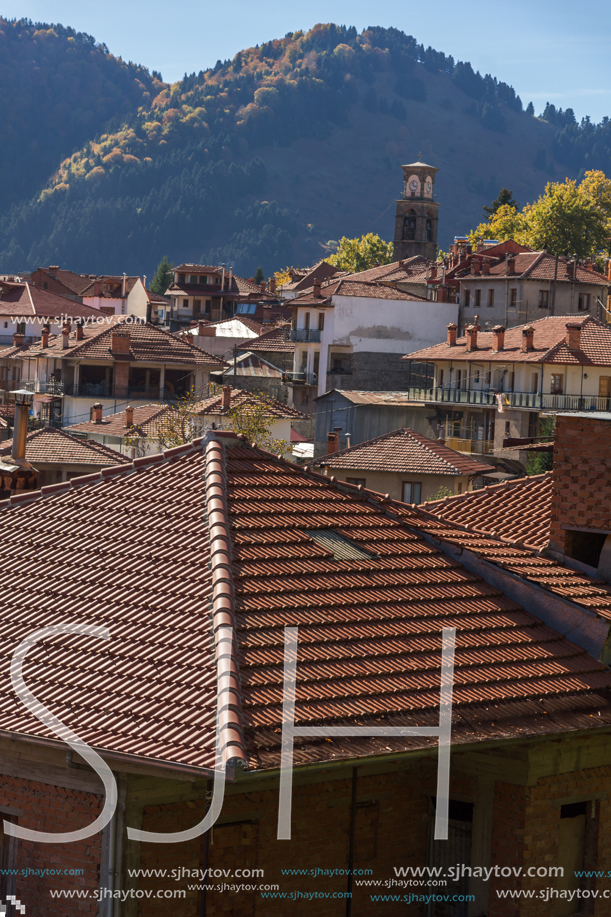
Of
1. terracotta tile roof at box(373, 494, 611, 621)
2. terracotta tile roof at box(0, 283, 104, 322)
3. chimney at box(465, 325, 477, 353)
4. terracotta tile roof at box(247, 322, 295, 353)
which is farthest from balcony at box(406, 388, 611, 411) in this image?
terracotta tile roof at box(0, 283, 104, 322)

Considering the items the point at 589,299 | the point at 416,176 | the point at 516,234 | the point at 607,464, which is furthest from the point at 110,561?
the point at 416,176

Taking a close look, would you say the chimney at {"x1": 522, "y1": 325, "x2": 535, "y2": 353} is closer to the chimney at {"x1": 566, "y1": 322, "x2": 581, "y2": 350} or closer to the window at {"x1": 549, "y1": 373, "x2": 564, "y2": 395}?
the chimney at {"x1": 566, "y1": 322, "x2": 581, "y2": 350}

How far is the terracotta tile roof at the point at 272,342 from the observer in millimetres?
76250

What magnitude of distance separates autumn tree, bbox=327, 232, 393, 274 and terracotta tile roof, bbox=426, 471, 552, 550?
332ft

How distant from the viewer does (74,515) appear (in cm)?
1316

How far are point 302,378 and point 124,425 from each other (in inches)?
827

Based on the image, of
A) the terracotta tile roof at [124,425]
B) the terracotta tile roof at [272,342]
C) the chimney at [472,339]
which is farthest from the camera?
the terracotta tile roof at [272,342]

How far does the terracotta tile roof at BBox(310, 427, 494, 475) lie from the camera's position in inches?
1622

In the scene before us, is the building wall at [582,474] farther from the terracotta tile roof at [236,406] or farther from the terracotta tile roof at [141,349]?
the terracotta tile roof at [141,349]

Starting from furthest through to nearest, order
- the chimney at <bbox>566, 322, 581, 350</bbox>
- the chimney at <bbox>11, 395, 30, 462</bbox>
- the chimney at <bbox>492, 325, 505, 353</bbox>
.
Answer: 1. the chimney at <bbox>492, 325, 505, 353</bbox>
2. the chimney at <bbox>566, 322, 581, 350</bbox>
3. the chimney at <bbox>11, 395, 30, 462</bbox>

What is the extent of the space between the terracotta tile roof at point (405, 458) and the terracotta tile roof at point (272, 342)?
32.8m

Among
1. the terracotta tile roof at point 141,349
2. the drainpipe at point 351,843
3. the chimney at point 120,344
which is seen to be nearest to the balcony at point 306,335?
the terracotta tile roof at point 141,349

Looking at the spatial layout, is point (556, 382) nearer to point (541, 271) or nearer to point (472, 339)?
point (472, 339)

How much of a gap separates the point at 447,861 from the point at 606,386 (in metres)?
42.0
